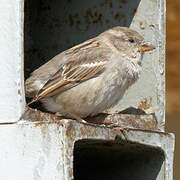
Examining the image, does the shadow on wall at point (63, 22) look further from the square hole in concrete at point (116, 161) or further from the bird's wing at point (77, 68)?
the square hole in concrete at point (116, 161)

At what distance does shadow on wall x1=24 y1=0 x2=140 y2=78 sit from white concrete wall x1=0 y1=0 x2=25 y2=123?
832mm

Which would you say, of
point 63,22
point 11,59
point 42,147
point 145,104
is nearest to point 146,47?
point 145,104

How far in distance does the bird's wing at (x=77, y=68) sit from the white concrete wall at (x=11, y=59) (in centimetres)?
49

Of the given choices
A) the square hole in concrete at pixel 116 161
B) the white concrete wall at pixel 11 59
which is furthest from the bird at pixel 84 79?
the white concrete wall at pixel 11 59

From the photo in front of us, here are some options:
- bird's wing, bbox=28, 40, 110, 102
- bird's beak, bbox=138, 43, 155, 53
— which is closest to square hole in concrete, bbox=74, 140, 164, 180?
bird's wing, bbox=28, 40, 110, 102

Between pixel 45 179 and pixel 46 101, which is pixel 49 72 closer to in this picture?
pixel 46 101

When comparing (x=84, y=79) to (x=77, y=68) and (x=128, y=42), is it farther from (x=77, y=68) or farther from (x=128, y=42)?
(x=128, y=42)

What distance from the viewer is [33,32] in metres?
4.51

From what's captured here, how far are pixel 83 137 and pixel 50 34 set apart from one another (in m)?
1.03

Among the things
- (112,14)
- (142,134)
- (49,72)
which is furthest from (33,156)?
(112,14)

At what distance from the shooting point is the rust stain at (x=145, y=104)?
4164mm

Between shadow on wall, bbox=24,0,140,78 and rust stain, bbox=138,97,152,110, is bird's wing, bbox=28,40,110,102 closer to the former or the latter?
shadow on wall, bbox=24,0,140,78

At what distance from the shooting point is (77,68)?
420cm

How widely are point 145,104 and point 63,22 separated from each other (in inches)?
22.3
